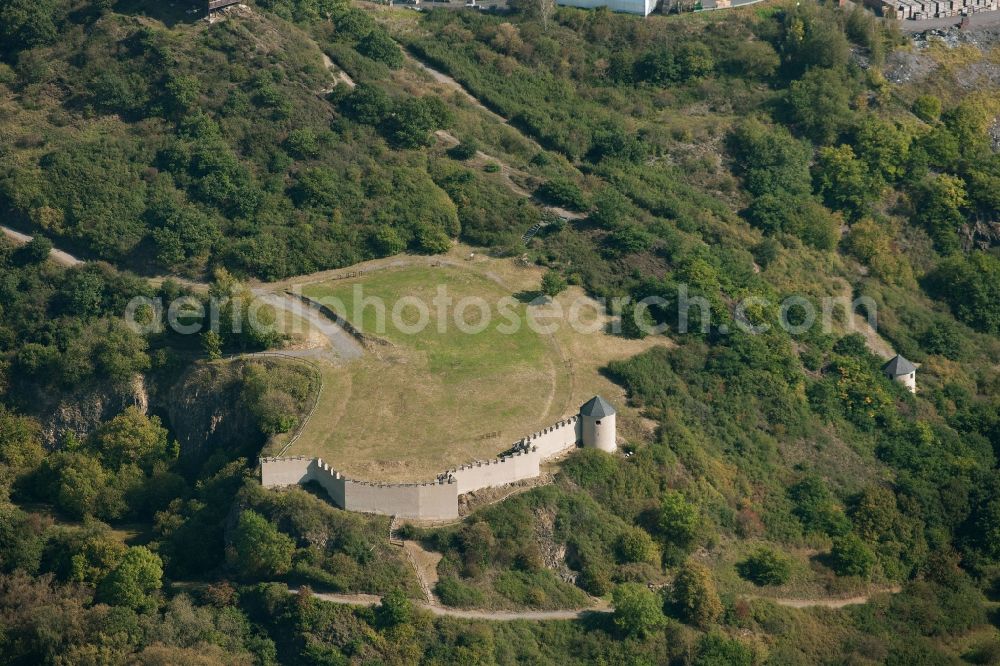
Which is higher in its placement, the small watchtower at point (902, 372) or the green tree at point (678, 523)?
the small watchtower at point (902, 372)

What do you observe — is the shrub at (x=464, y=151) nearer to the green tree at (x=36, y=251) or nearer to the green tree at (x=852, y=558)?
the green tree at (x=36, y=251)

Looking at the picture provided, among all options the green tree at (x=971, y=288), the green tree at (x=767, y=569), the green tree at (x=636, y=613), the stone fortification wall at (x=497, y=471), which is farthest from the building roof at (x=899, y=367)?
the green tree at (x=636, y=613)

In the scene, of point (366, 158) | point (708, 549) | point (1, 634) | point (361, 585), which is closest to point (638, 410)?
point (708, 549)

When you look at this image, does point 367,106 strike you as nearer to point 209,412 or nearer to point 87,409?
point 209,412

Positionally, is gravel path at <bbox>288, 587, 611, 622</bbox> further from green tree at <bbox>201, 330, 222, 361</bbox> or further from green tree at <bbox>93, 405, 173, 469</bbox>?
green tree at <bbox>201, 330, 222, 361</bbox>

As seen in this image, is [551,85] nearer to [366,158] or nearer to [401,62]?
[401,62]

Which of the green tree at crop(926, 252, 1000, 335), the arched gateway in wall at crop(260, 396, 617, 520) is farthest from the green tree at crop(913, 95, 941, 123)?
the arched gateway in wall at crop(260, 396, 617, 520)

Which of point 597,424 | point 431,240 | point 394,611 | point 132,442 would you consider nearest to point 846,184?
point 431,240
